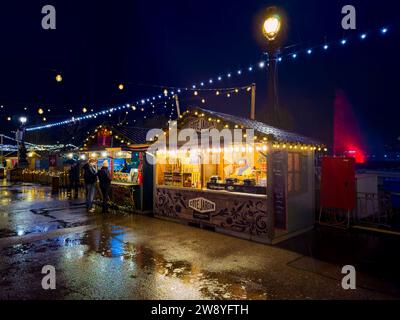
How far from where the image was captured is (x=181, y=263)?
18.5ft

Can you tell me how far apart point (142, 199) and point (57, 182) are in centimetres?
1006

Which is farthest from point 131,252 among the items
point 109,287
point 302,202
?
point 302,202

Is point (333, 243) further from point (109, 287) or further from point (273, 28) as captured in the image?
point (273, 28)

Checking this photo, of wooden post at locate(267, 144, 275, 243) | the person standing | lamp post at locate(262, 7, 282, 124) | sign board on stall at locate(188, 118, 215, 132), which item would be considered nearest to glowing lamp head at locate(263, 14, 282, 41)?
lamp post at locate(262, 7, 282, 124)

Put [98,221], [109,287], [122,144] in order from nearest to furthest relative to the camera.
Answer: [109,287]
[98,221]
[122,144]

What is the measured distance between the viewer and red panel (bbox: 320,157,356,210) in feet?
27.9

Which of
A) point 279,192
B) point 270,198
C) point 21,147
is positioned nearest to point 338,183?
point 279,192

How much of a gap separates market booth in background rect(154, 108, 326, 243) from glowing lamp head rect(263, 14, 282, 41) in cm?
495

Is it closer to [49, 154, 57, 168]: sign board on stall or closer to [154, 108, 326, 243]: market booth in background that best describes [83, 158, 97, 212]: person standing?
[154, 108, 326, 243]: market booth in background

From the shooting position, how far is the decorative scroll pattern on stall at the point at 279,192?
23.3 ft

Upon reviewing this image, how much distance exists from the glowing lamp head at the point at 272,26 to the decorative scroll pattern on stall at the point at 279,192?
6.67 m

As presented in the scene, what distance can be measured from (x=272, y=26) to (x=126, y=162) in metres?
9.09

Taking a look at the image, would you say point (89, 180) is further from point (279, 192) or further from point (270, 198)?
point (279, 192)
